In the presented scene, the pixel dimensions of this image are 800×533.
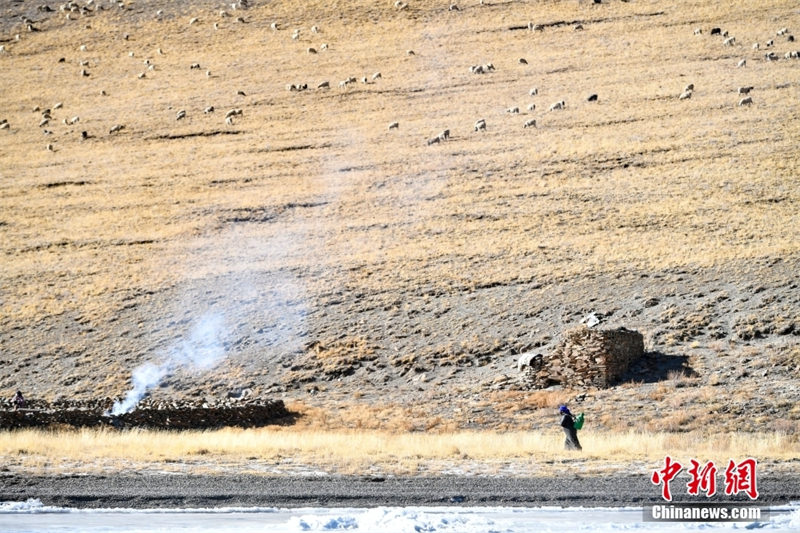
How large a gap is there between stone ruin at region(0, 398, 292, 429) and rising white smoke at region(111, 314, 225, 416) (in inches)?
181

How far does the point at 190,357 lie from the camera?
109 feet

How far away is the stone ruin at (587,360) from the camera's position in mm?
25219

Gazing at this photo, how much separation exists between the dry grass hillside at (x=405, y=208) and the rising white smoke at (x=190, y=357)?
0.44 feet

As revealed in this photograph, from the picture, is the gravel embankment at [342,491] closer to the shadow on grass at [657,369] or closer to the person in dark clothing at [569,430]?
the person in dark clothing at [569,430]

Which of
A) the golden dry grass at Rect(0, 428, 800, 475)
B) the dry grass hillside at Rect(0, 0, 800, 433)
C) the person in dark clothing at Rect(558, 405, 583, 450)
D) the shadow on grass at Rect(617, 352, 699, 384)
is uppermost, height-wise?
the dry grass hillside at Rect(0, 0, 800, 433)

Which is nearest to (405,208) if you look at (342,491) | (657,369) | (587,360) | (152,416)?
(657,369)

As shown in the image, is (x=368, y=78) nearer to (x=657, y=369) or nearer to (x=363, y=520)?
(x=657, y=369)

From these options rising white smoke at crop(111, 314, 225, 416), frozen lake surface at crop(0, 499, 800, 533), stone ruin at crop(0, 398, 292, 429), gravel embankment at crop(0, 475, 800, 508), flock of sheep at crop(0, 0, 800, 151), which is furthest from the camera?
flock of sheep at crop(0, 0, 800, 151)

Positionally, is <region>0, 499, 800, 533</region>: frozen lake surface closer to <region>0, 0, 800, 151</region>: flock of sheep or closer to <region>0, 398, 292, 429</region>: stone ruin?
<region>0, 398, 292, 429</region>: stone ruin

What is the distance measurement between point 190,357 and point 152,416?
9922mm

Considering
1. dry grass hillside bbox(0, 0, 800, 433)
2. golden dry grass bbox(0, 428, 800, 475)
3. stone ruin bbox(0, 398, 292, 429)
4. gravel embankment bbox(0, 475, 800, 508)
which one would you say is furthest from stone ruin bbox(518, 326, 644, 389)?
gravel embankment bbox(0, 475, 800, 508)

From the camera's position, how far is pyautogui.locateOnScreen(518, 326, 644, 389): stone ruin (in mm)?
25219

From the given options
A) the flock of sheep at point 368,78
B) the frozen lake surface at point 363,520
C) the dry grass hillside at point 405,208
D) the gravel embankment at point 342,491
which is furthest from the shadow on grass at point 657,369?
the flock of sheep at point 368,78

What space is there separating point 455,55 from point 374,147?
16911 mm
